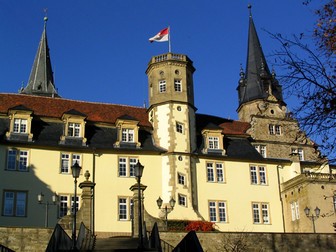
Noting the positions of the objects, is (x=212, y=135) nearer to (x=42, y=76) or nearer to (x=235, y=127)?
(x=235, y=127)

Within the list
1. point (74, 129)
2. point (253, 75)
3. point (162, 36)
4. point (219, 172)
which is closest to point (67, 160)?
point (74, 129)

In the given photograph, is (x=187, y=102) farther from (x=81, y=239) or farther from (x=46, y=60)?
(x=46, y=60)

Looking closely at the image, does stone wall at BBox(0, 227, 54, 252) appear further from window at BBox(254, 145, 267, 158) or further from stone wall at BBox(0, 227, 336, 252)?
window at BBox(254, 145, 267, 158)

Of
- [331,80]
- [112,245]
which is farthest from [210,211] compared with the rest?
[331,80]

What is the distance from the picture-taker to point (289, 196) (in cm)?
4184

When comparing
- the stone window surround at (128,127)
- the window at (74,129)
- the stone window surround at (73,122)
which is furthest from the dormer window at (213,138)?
the window at (74,129)

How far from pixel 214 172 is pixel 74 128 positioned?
36.0ft

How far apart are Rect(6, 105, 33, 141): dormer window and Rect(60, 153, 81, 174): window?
8.56 ft

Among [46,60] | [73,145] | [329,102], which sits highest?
[46,60]

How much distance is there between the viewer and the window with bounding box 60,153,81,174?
38.0 meters

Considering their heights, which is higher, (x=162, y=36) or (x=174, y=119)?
(x=162, y=36)

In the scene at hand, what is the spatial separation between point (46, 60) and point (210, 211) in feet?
109

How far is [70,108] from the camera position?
42.5 metres

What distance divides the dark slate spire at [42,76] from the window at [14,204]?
87.3ft
